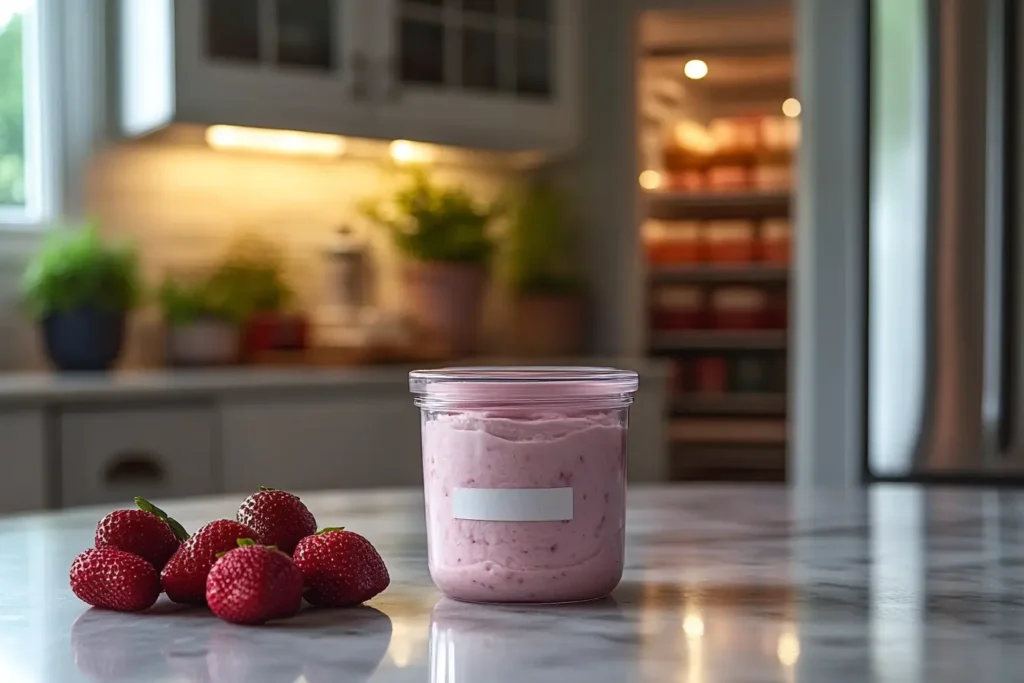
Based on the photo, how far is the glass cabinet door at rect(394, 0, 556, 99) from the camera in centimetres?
325

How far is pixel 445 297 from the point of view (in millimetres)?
3492

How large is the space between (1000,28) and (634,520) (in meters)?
2.11

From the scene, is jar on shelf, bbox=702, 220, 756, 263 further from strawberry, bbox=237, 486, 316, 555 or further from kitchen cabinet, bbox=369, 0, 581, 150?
strawberry, bbox=237, 486, 316, 555

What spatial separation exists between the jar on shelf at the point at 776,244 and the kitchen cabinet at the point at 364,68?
1837 millimetres

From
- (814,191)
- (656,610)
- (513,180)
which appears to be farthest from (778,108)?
(656,610)

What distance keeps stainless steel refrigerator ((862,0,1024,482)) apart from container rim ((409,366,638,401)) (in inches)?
86.8

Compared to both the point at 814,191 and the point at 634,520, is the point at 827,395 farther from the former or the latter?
the point at 634,520

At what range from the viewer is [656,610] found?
75 centimetres

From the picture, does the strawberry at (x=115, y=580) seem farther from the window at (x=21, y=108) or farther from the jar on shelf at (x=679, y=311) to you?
the jar on shelf at (x=679, y=311)

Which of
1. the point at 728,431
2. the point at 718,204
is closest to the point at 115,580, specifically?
the point at 728,431

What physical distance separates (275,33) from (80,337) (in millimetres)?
872

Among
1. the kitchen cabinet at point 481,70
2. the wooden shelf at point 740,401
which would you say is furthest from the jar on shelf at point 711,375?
the kitchen cabinet at point 481,70

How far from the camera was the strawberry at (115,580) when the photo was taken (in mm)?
742

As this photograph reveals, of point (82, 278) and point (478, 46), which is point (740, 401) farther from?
point (82, 278)
